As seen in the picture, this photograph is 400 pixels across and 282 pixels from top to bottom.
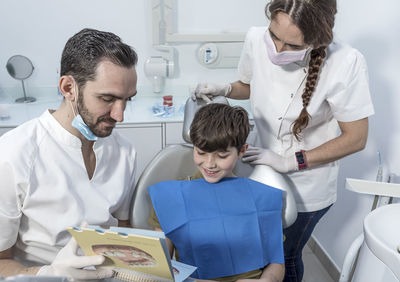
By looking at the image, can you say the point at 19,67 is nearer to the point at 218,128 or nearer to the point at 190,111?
the point at 190,111

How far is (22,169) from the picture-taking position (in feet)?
3.08

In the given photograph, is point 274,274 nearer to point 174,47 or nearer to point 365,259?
point 365,259

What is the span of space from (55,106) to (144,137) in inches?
26.0

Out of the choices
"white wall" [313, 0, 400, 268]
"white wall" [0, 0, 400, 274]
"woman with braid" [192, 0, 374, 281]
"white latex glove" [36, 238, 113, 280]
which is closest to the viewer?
"white latex glove" [36, 238, 113, 280]

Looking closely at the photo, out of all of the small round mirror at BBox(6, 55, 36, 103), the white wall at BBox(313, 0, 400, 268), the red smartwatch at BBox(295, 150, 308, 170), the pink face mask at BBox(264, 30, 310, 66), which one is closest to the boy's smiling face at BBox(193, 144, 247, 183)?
the red smartwatch at BBox(295, 150, 308, 170)

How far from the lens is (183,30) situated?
2.43 metres

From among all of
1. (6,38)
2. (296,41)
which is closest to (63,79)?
(296,41)

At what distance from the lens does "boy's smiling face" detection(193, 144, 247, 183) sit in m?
1.16

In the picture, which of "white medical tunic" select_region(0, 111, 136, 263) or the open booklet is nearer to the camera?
the open booklet

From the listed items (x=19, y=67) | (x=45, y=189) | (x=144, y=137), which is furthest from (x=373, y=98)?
(x=19, y=67)

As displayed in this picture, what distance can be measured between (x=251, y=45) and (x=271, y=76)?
165mm

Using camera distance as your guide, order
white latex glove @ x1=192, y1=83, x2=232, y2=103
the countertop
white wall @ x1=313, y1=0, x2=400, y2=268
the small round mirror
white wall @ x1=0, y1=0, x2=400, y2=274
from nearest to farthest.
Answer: white latex glove @ x1=192, y1=83, x2=232, y2=103, white wall @ x1=313, y1=0, x2=400, y2=268, white wall @ x1=0, y1=0, x2=400, y2=274, the countertop, the small round mirror

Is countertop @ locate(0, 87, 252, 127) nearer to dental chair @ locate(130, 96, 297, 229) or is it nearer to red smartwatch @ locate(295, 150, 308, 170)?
dental chair @ locate(130, 96, 297, 229)

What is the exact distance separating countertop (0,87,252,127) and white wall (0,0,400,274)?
65mm
